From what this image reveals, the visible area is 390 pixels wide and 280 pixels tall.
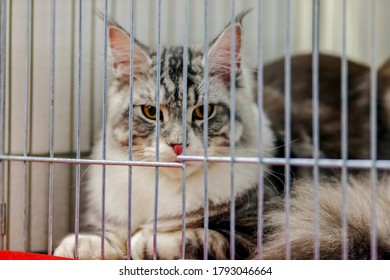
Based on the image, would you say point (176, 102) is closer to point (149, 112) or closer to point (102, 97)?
point (149, 112)

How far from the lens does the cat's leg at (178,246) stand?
1.12 meters

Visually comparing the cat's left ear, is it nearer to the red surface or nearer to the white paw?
the white paw

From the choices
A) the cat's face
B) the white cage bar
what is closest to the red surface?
the white cage bar

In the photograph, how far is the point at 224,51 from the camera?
1.22 m

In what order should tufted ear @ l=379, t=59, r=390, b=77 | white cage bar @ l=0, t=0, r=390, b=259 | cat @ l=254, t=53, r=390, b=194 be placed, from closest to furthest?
white cage bar @ l=0, t=0, r=390, b=259 < cat @ l=254, t=53, r=390, b=194 < tufted ear @ l=379, t=59, r=390, b=77

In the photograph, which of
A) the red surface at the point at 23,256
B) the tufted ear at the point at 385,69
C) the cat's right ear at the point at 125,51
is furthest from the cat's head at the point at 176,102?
the tufted ear at the point at 385,69

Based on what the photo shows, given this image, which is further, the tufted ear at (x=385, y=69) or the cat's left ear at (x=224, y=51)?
the tufted ear at (x=385, y=69)

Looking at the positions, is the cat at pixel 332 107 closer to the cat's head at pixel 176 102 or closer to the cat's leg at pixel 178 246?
the cat's head at pixel 176 102

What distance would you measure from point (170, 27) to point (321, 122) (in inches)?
24.2

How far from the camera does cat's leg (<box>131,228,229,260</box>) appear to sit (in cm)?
112

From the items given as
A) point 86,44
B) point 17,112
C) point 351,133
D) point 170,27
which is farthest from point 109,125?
point 351,133

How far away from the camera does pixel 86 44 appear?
1.63 metres

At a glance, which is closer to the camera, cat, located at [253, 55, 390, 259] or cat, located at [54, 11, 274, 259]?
cat, located at [253, 55, 390, 259]
